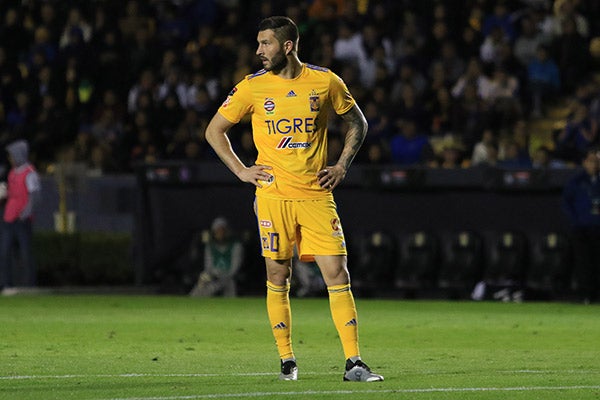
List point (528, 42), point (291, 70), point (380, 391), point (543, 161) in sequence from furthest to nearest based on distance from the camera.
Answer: point (528, 42) → point (543, 161) → point (291, 70) → point (380, 391)

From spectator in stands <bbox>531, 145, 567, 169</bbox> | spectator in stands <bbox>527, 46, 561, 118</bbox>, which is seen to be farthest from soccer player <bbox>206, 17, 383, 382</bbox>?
spectator in stands <bbox>527, 46, 561, 118</bbox>

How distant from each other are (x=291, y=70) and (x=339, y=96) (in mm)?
368

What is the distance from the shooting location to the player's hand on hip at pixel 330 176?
10531 mm

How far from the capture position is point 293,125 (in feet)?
34.9

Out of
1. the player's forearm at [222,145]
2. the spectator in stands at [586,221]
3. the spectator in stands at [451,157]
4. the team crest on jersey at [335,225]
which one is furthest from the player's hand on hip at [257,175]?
the spectator in stands at [451,157]

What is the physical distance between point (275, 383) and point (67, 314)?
29.1 ft

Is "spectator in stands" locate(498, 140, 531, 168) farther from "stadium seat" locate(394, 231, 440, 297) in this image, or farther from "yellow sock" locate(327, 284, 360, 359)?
"yellow sock" locate(327, 284, 360, 359)

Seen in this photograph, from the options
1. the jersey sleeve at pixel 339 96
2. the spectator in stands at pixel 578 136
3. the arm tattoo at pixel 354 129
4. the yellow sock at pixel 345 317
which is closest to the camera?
the yellow sock at pixel 345 317

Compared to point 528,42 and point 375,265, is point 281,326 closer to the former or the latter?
point 375,265

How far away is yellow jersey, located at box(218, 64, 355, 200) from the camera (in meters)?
10.6

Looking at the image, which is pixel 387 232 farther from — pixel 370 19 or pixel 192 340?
pixel 192 340

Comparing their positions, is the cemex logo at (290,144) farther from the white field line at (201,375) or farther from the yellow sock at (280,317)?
the white field line at (201,375)

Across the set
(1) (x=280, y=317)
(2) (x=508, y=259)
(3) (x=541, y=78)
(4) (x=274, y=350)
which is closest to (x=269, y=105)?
(1) (x=280, y=317)

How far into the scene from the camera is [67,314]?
18922 millimetres
